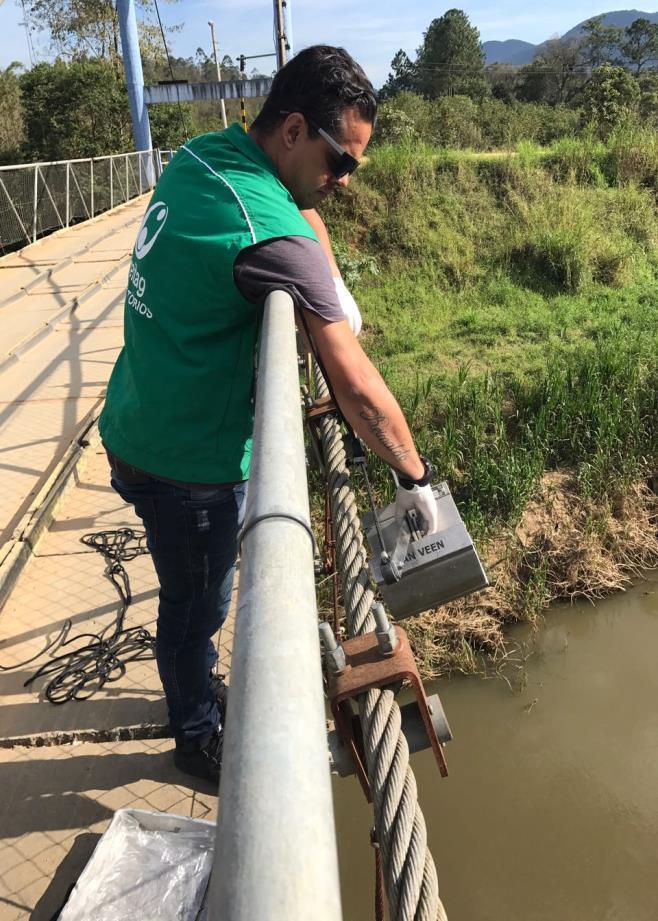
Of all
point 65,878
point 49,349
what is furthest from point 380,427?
point 49,349

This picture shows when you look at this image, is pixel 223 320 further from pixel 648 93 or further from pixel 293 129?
pixel 648 93

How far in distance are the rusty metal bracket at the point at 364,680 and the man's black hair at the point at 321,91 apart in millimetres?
1055

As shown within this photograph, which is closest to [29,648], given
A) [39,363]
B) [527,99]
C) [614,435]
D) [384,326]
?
→ [39,363]

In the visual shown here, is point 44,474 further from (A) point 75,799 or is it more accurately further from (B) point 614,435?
(B) point 614,435

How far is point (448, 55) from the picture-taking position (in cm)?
4772

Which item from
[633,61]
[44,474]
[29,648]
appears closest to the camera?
[29,648]

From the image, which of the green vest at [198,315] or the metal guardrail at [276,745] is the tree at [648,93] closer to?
the green vest at [198,315]

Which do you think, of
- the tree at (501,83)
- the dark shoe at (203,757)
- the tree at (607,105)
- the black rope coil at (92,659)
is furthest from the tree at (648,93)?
the dark shoe at (203,757)

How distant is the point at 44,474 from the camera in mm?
3592

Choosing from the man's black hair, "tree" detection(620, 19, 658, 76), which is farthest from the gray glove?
"tree" detection(620, 19, 658, 76)

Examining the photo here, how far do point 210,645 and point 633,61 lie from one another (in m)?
58.7

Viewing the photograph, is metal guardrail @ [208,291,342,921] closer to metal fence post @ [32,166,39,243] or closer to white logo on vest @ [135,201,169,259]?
white logo on vest @ [135,201,169,259]

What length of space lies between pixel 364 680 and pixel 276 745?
0.57m

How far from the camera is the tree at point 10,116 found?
24109 mm
